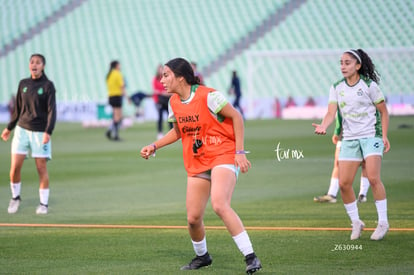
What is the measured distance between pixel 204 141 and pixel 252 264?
3.76 feet

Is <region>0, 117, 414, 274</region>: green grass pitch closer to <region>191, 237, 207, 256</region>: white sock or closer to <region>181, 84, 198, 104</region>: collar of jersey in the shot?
<region>191, 237, 207, 256</region>: white sock

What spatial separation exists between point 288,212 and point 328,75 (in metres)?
30.3

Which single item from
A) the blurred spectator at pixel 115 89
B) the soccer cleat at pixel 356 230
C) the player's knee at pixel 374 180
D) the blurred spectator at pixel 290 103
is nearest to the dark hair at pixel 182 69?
the player's knee at pixel 374 180

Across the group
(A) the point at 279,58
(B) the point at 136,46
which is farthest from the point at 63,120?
(A) the point at 279,58

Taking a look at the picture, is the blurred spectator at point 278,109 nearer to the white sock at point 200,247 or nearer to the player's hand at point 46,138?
the player's hand at point 46,138

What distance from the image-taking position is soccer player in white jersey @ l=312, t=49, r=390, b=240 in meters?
8.88

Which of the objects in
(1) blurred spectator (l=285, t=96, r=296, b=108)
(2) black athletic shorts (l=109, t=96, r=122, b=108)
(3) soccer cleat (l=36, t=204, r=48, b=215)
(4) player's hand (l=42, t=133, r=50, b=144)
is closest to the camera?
(4) player's hand (l=42, t=133, r=50, b=144)

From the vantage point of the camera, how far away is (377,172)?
8.88m

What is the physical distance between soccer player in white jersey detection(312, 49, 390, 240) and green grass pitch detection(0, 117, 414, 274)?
1.18 feet

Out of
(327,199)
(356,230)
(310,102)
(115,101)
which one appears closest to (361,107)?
(356,230)

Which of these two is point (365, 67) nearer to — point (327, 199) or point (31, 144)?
point (327, 199)

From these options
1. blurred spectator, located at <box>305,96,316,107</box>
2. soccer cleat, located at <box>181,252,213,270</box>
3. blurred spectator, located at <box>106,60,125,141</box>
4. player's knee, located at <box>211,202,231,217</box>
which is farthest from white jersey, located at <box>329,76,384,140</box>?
blurred spectator, located at <box>305,96,316,107</box>

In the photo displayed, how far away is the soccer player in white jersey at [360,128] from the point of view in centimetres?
888

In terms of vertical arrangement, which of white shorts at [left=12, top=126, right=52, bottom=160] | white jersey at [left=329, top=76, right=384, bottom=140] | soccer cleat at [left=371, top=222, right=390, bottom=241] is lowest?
soccer cleat at [left=371, top=222, right=390, bottom=241]
